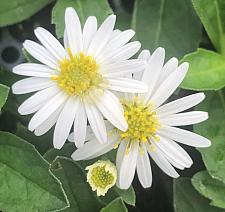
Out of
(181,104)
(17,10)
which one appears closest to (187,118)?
(181,104)

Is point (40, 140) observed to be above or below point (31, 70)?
below

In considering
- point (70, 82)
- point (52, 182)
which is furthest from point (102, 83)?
point (52, 182)

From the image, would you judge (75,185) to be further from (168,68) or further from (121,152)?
(168,68)

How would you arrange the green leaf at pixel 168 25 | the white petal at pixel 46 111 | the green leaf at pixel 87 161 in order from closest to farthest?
the white petal at pixel 46 111 → the green leaf at pixel 87 161 → the green leaf at pixel 168 25

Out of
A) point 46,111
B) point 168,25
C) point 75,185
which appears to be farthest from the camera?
point 168,25

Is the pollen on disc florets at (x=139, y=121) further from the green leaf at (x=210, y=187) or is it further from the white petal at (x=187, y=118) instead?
the green leaf at (x=210, y=187)

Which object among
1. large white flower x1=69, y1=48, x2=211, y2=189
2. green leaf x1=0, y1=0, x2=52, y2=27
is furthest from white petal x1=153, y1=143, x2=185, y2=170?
green leaf x1=0, y1=0, x2=52, y2=27

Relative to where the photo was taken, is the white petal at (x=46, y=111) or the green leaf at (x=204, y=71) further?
the green leaf at (x=204, y=71)

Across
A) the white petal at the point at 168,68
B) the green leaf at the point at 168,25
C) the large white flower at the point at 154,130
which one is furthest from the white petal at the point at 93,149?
the green leaf at the point at 168,25

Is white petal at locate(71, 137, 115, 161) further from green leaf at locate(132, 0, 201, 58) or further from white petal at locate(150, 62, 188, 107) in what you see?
green leaf at locate(132, 0, 201, 58)
